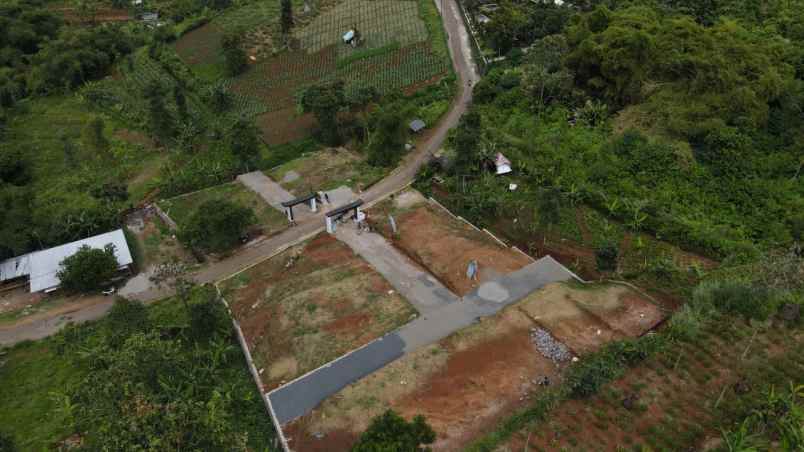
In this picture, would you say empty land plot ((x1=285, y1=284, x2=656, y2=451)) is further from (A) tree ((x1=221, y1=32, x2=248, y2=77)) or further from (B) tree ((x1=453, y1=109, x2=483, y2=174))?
(A) tree ((x1=221, y1=32, x2=248, y2=77))

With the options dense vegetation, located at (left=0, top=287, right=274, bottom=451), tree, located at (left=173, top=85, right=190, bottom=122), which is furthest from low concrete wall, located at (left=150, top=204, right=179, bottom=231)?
tree, located at (left=173, top=85, right=190, bottom=122)

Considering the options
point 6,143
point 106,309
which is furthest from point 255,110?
point 106,309

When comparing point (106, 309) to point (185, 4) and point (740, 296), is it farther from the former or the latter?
point (185, 4)

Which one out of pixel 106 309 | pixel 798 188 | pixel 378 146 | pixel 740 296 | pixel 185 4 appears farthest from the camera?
pixel 185 4

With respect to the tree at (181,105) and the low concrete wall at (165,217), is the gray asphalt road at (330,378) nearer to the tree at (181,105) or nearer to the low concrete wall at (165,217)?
the low concrete wall at (165,217)

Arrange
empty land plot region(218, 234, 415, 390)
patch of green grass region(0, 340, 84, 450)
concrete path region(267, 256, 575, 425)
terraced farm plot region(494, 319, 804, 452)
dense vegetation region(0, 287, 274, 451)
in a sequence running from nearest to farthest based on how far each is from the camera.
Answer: dense vegetation region(0, 287, 274, 451) < terraced farm plot region(494, 319, 804, 452) < concrete path region(267, 256, 575, 425) < patch of green grass region(0, 340, 84, 450) < empty land plot region(218, 234, 415, 390)

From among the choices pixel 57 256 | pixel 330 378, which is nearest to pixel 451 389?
pixel 330 378

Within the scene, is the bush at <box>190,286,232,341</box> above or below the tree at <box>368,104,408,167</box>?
below
